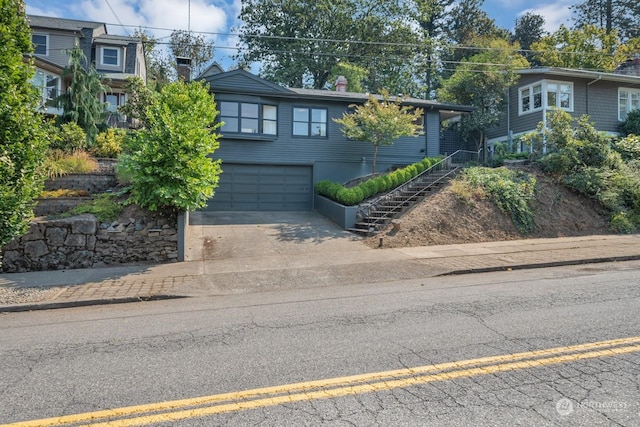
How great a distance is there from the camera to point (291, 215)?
17.6 m

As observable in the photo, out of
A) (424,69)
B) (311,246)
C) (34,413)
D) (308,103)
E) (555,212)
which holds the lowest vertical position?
(34,413)

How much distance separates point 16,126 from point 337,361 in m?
7.17

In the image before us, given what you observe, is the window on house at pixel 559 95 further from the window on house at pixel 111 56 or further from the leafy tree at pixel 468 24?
the window on house at pixel 111 56

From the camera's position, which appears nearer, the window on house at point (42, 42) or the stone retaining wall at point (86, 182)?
the stone retaining wall at point (86, 182)

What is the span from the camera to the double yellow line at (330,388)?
9.79ft

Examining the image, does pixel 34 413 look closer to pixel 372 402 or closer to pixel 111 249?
pixel 372 402

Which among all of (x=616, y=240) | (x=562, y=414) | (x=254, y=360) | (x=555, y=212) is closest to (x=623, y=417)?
(x=562, y=414)

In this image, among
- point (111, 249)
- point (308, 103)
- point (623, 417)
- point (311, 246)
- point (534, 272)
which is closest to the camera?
point (623, 417)

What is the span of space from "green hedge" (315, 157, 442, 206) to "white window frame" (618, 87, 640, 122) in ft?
46.1

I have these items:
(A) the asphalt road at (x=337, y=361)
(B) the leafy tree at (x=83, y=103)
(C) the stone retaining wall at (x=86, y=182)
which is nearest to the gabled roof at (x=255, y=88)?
(B) the leafy tree at (x=83, y=103)

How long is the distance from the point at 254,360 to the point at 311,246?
8.00 meters

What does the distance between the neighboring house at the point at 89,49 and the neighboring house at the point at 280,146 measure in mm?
10858

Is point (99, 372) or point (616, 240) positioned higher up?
point (616, 240)

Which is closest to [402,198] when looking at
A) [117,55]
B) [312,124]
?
[312,124]
